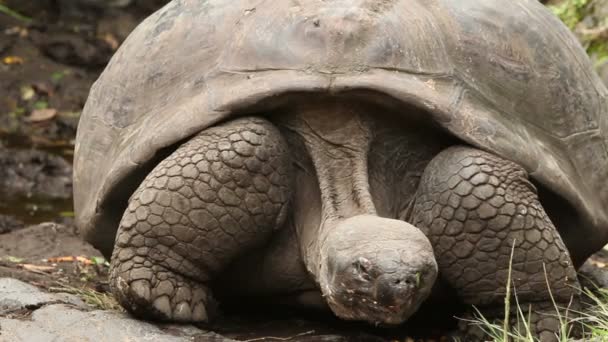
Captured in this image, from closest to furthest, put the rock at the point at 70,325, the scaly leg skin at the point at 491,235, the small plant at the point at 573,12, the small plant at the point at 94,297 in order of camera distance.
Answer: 1. the rock at the point at 70,325
2. the scaly leg skin at the point at 491,235
3. the small plant at the point at 94,297
4. the small plant at the point at 573,12

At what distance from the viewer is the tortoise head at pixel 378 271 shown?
3498mm

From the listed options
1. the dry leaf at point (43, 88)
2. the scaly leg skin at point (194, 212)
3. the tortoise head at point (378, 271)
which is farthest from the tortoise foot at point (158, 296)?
the dry leaf at point (43, 88)

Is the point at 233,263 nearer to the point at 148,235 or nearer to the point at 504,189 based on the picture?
the point at 148,235

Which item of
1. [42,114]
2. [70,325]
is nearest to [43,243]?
[70,325]

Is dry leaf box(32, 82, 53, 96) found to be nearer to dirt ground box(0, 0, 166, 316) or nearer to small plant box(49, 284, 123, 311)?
dirt ground box(0, 0, 166, 316)

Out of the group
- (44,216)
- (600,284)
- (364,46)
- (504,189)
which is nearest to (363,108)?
(364,46)

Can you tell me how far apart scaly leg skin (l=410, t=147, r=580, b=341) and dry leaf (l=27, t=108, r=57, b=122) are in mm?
6915

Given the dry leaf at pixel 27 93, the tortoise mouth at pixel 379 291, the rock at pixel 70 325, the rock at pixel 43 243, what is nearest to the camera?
the tortoise mouth at pixel 379 291

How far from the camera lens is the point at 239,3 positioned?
4535 mm

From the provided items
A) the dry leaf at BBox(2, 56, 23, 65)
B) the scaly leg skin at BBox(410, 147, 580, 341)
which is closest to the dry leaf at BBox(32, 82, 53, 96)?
the dry leaf at BBox(2, 56, 23, 65)

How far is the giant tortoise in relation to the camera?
4.05 meters

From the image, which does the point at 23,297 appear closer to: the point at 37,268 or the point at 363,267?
the point at 37,268

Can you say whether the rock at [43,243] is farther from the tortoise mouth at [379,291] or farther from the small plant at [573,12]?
the small plant at [573,12]

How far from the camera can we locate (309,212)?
13.9 ft
